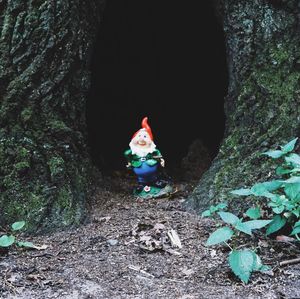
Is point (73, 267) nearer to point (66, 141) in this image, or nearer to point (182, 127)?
point (66, 141)

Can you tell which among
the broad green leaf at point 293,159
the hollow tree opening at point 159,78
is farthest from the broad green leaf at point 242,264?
the hollow tree opening at point 159,78

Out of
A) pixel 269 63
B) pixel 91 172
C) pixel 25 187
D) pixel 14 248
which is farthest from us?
pixel 91 172

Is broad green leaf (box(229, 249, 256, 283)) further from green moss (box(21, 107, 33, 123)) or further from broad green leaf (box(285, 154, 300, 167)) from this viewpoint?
green moss (box(21, 107, 33, 123))

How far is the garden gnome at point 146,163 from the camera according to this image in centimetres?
325

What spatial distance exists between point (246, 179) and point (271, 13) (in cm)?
107

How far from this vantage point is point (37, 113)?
267cm

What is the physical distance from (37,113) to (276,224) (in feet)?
4.89

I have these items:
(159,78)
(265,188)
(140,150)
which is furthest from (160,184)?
(159,78)

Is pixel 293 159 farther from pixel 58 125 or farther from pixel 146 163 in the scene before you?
pixel 58 125

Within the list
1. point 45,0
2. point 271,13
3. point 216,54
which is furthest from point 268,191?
point 216,54

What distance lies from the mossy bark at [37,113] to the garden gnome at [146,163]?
1.96 feet

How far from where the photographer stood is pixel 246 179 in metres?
2.61

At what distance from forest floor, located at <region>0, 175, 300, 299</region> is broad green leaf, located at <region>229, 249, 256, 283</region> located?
5 centimetres

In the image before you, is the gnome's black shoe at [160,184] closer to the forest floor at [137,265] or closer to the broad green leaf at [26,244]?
the forest floor at [137,265]
